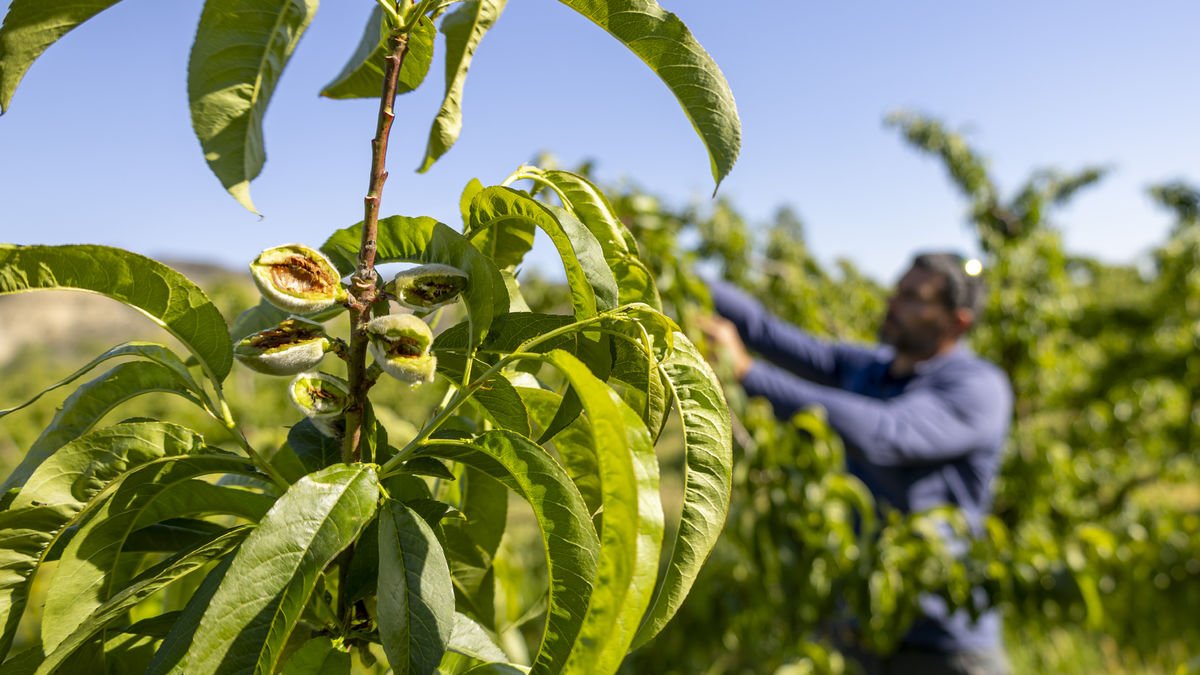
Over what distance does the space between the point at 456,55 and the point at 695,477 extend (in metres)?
0.33

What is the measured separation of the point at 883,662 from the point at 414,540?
229 cm

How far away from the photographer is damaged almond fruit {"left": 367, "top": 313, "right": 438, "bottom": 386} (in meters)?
0.43

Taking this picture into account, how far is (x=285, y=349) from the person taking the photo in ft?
1.47

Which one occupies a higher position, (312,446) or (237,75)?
(237,75)

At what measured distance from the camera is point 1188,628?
2.20 metres

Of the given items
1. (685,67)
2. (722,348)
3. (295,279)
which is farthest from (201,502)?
(722,348)

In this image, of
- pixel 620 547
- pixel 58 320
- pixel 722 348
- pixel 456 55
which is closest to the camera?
pixel 620 547

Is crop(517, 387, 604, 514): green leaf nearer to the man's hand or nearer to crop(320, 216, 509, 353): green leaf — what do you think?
crop(320, 216, 509, 353): green leaf

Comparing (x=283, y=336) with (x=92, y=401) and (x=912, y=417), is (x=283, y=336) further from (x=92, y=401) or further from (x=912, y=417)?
(x=912, y=417)

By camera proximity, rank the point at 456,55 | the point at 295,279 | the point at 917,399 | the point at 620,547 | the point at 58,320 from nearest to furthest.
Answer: the point at 620,547, the point at 295,279, the point at 456,55, the point at 917,399, the point at 58,320

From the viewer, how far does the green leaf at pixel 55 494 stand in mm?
427

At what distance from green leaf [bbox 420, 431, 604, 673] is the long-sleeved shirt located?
68.5 inches

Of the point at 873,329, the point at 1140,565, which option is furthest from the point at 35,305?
the point at 1140,565

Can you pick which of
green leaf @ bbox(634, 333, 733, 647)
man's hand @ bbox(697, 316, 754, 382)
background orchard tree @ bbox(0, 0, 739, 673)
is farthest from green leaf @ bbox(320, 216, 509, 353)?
man's hand @ bbox(697, 316, 754, 382)
